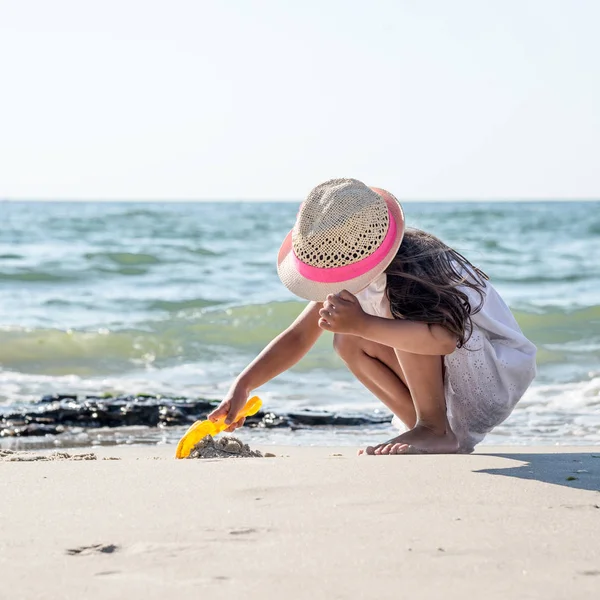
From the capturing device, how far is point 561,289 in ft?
36.2

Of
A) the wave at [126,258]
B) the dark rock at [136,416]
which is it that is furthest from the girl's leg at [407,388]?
the wave at [126,258]

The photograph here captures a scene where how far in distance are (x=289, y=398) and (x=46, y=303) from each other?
5.22 metres

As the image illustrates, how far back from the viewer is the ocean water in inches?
182

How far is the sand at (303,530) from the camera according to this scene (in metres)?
1.56

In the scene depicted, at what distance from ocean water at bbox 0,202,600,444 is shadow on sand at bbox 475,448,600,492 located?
0.72 m

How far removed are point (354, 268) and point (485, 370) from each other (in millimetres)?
562

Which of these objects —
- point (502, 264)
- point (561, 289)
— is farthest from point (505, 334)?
point (502, 264)

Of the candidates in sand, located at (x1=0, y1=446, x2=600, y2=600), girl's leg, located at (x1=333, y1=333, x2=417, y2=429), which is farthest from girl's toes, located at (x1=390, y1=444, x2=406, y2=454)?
girl's leg, located at (x1=333, y1=333, x2=417, y2=429)

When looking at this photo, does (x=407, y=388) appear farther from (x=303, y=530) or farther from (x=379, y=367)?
(x=303, y=530)

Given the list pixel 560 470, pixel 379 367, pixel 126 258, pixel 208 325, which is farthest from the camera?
pixel 126 258

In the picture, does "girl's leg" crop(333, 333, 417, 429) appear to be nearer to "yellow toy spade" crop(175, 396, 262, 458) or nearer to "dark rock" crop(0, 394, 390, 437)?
"yellow toy spade" crop(175, 396, 262, 458)

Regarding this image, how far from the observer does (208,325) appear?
25.2 ft

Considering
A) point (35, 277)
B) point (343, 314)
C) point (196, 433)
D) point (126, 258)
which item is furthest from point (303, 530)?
point (126, 258)

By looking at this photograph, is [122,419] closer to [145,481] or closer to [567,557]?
[145,481]
